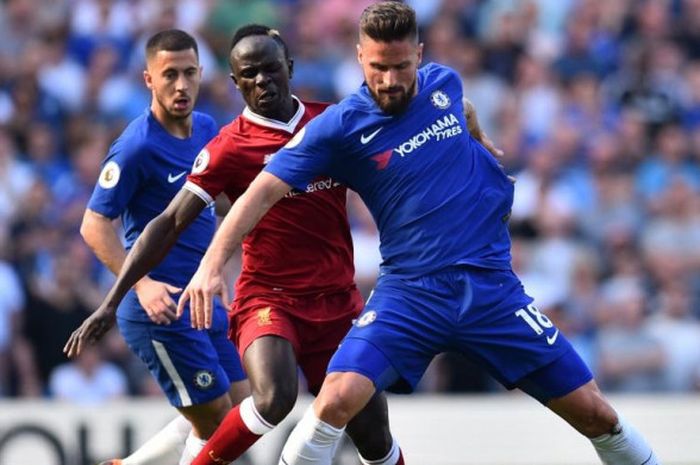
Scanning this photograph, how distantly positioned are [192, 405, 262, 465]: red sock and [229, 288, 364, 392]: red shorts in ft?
1.21

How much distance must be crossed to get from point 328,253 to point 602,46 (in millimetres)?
8556

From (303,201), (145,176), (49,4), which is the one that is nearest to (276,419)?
(303,201)

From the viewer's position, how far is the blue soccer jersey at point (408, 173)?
7.21 meters

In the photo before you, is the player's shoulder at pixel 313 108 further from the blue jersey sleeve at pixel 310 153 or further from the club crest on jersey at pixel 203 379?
the club crest on jersey at pixel 203 379

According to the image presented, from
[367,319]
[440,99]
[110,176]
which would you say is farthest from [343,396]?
[110,176]

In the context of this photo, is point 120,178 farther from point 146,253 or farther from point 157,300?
point 146,253

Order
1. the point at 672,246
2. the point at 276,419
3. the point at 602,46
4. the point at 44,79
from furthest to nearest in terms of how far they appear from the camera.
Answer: the point at 602,46
the point at 44,79
the point at 672,246
the point at 276,419

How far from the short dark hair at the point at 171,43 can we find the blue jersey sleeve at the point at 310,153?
1.62 metres

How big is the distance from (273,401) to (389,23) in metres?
1.91

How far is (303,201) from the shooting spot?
7.91 metres

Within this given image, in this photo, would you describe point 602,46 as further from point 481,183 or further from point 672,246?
point 481,183

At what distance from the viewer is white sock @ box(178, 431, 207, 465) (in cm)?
870

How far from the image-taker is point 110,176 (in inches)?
332

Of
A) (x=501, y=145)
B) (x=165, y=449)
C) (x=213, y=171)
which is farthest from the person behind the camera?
(x=501, y=145)
